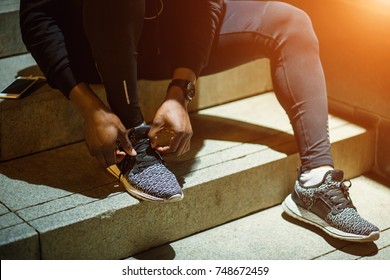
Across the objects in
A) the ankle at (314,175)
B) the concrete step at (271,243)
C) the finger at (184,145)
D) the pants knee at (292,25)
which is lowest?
the concrete step at (271,243)

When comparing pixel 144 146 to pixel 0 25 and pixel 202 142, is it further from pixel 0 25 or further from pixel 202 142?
pixel 0 25

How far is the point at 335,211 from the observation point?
2102 mm

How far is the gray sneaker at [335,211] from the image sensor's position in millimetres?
2080

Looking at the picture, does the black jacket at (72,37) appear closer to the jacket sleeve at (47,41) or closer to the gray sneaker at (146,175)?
the jacket sleeve at (47,41)

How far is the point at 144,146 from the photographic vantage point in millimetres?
1999

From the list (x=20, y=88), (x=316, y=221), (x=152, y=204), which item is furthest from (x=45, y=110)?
(x=316, y=221)

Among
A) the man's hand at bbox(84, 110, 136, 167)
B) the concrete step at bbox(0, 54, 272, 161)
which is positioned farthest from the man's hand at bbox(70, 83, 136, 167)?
the concrete step at bbox(0, 54, 272, 161)

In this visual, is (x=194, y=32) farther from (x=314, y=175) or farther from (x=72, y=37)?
(x=314, y=175)

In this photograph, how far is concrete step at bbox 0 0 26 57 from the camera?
254 cm

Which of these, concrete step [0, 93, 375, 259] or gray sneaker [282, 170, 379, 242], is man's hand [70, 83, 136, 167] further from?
gray sneaker [282, 170, 379, 242]

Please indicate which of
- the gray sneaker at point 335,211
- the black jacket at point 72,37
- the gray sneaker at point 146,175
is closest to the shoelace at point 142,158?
the gray sneaker at point 146,175

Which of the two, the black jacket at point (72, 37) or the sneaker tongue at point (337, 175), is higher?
the black jacket at point (72, 37)

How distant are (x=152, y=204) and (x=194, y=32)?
0.57 m

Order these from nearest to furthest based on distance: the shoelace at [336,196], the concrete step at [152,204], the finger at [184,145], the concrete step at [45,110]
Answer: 1. the concrete step at [152,204]
2. the finger at [184,145]
3. the shoelace at [336,196]
4. the concrete step at [45,110]
